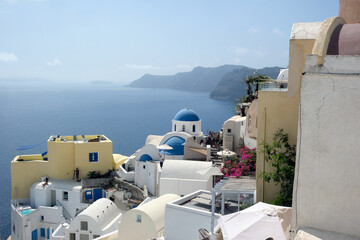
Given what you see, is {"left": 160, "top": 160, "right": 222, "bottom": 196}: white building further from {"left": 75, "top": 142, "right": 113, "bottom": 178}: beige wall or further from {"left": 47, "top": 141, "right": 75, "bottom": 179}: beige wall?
{"left": 47, "top": 141, "right": 75, "bottom": 179}: beige wall

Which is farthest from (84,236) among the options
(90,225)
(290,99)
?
(290,99)

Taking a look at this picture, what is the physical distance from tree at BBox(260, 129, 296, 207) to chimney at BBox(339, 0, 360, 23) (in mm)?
3950

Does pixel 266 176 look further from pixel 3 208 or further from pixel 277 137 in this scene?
pixel 3 208

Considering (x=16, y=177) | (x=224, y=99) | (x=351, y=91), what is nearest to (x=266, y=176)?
(x=351, y=91)

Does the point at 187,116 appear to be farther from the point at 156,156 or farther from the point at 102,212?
the point at 102,212

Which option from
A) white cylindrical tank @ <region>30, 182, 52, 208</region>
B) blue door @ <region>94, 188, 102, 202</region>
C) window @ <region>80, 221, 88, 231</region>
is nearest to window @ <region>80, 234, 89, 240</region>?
window @ <region>80, 221, 88, 231</region>

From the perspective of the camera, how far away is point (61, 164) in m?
28.7

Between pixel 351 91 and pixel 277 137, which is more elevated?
pixel 351 91

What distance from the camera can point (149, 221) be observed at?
1549 cm

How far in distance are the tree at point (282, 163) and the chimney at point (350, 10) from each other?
13.0 ft

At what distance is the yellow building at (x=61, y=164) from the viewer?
1126 inches

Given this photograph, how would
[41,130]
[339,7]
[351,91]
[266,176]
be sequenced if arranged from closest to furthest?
[351,91] → [266,176] → [339,7] → [41,130]

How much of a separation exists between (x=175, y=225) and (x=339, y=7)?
9.01 metres

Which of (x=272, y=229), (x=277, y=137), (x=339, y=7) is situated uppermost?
(x=339, y=7)
